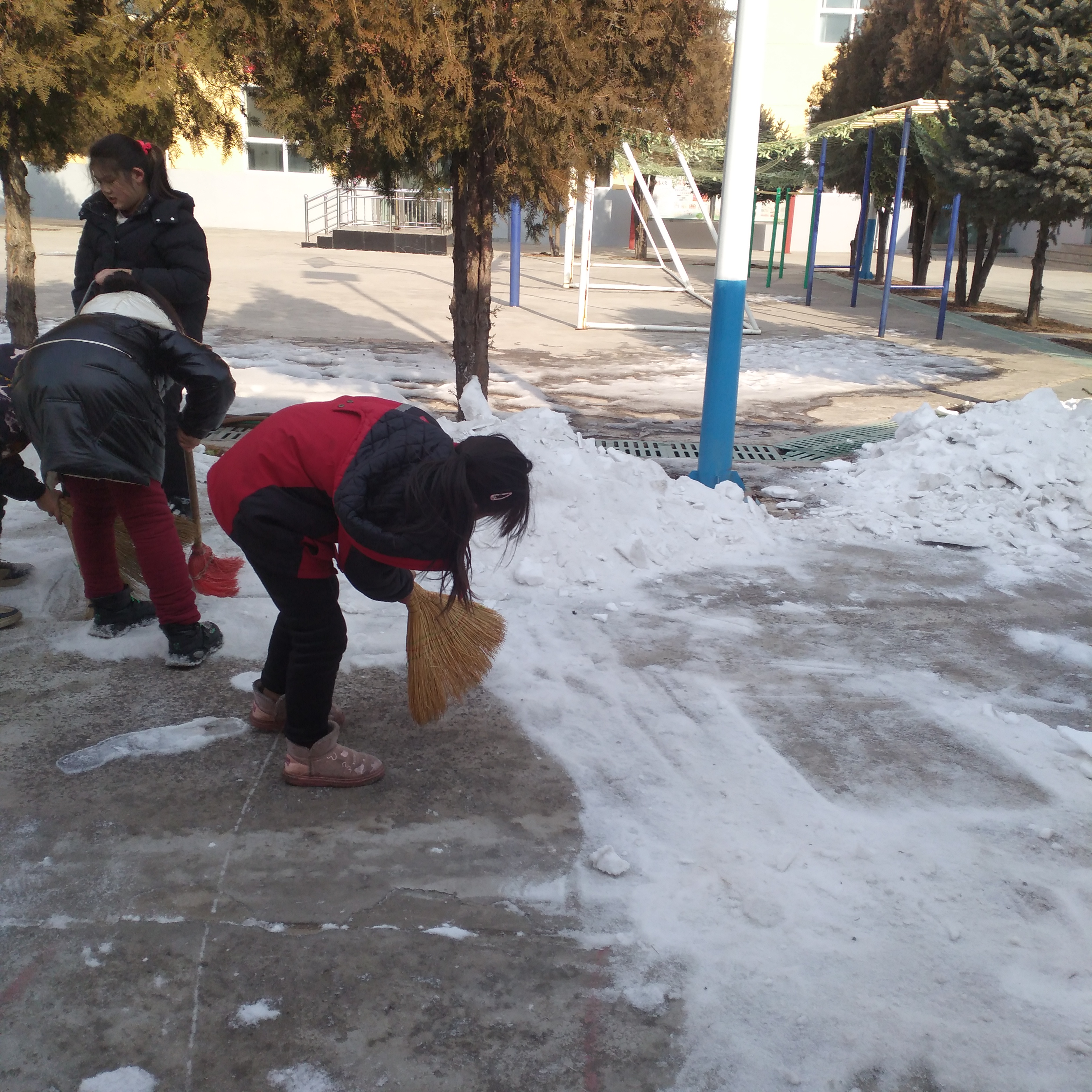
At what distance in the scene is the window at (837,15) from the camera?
29.0 metres

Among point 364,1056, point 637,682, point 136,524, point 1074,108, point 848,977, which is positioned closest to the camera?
point 364,1056

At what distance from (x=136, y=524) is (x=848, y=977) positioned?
2446mm

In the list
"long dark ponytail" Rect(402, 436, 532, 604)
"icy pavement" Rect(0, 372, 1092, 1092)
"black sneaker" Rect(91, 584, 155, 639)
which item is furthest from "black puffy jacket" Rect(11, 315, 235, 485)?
"long dark ponytail" Rect(402, 436, 532, 604)

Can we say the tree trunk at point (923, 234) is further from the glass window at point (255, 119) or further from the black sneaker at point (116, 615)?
the black sneaker at point (116, 615)

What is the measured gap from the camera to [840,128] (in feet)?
45.3

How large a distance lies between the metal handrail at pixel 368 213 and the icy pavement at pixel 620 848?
20.5 metres

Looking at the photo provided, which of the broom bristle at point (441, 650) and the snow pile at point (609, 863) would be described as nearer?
the snow pile at point (609, 863)

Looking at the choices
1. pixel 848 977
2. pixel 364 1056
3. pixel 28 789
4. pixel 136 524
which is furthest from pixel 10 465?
pixel 848 977

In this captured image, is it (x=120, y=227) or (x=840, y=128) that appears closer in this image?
(x=120, y=227)

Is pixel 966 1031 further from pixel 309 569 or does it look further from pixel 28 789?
pixel 28 789

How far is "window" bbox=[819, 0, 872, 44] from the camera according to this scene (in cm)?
2905

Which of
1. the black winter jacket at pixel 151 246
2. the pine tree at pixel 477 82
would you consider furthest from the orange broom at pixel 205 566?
the pine tree at pixel 477 82

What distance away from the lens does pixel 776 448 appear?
698 cm

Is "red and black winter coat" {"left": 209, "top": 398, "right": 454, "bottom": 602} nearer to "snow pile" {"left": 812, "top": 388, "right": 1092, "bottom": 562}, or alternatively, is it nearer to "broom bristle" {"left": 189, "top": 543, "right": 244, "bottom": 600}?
"broom bristle" {"left": 189, "top": 543, "right": 244, "bottom": 600}
